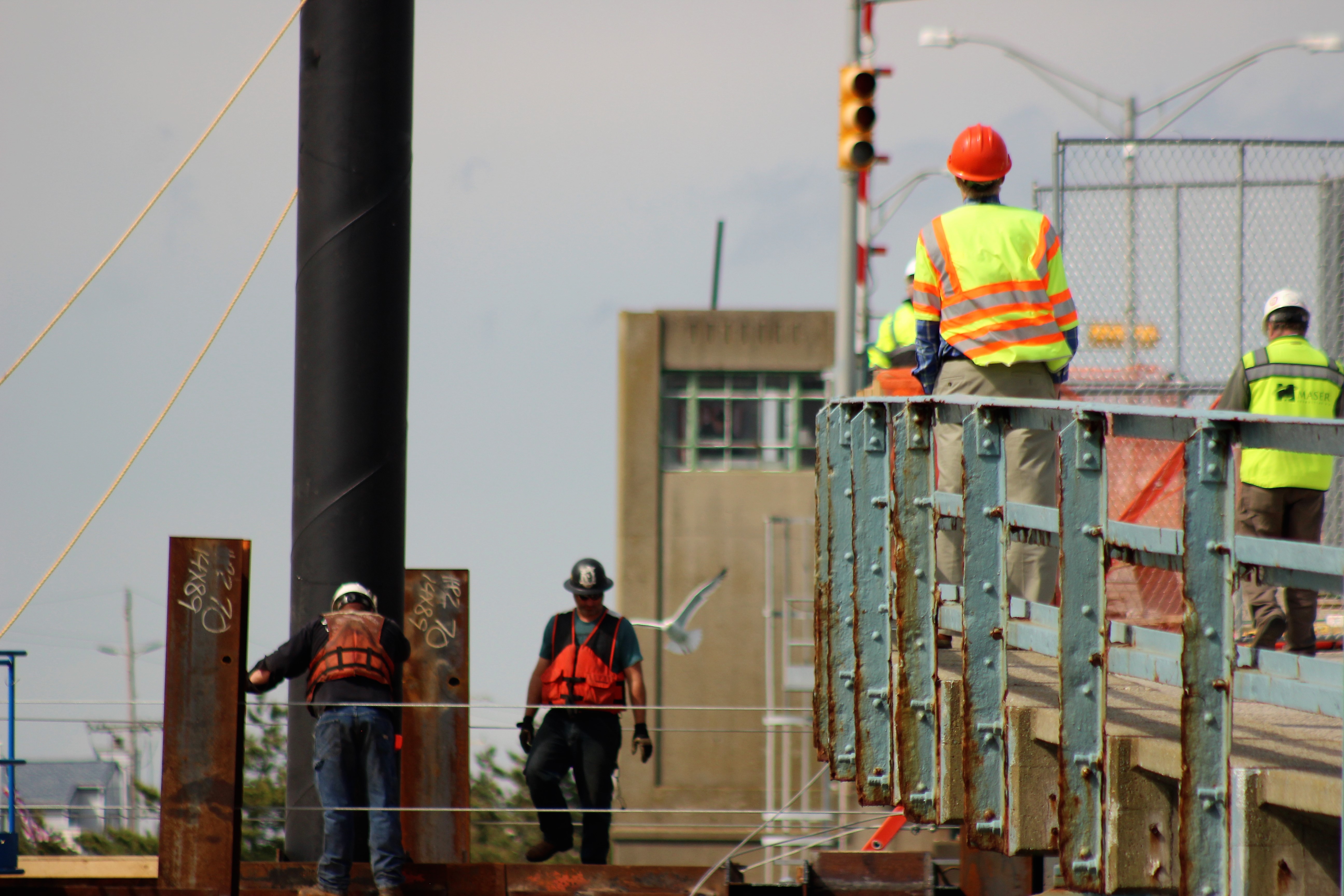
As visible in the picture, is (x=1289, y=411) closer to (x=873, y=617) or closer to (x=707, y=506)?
(x=873, y=617)

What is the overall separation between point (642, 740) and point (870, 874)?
154cm

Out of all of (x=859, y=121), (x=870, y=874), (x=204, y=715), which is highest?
(x=859, y=121)

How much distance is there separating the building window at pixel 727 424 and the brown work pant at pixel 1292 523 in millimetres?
19624

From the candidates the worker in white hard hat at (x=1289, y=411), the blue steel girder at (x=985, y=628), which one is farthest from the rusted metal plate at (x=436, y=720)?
the worker in white hard hat at (x=1289, y=411)

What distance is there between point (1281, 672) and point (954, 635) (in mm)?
3074

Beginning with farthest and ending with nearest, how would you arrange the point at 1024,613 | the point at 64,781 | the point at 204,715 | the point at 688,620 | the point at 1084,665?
the point at 64,781 < the point at 688,620 < the point at 204,715 < the point at 1024,613 < the point at 1084,665

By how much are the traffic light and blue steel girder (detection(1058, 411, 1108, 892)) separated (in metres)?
8.53

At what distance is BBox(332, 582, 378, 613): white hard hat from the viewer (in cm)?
743

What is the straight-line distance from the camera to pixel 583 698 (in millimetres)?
8852

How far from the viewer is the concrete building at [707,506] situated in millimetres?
26750

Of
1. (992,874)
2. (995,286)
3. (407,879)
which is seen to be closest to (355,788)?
(407,879)

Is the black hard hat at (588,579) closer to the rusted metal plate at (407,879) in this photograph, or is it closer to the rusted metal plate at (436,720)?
the rusted metal plate at (436,720)

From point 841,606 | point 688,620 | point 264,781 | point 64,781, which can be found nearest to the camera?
point 841,606

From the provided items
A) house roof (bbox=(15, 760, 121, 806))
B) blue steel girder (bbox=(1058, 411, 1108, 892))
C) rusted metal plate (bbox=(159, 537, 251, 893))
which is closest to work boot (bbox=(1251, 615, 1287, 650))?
blue steel girder (bbox=(1058, 411, 1108, 892))
